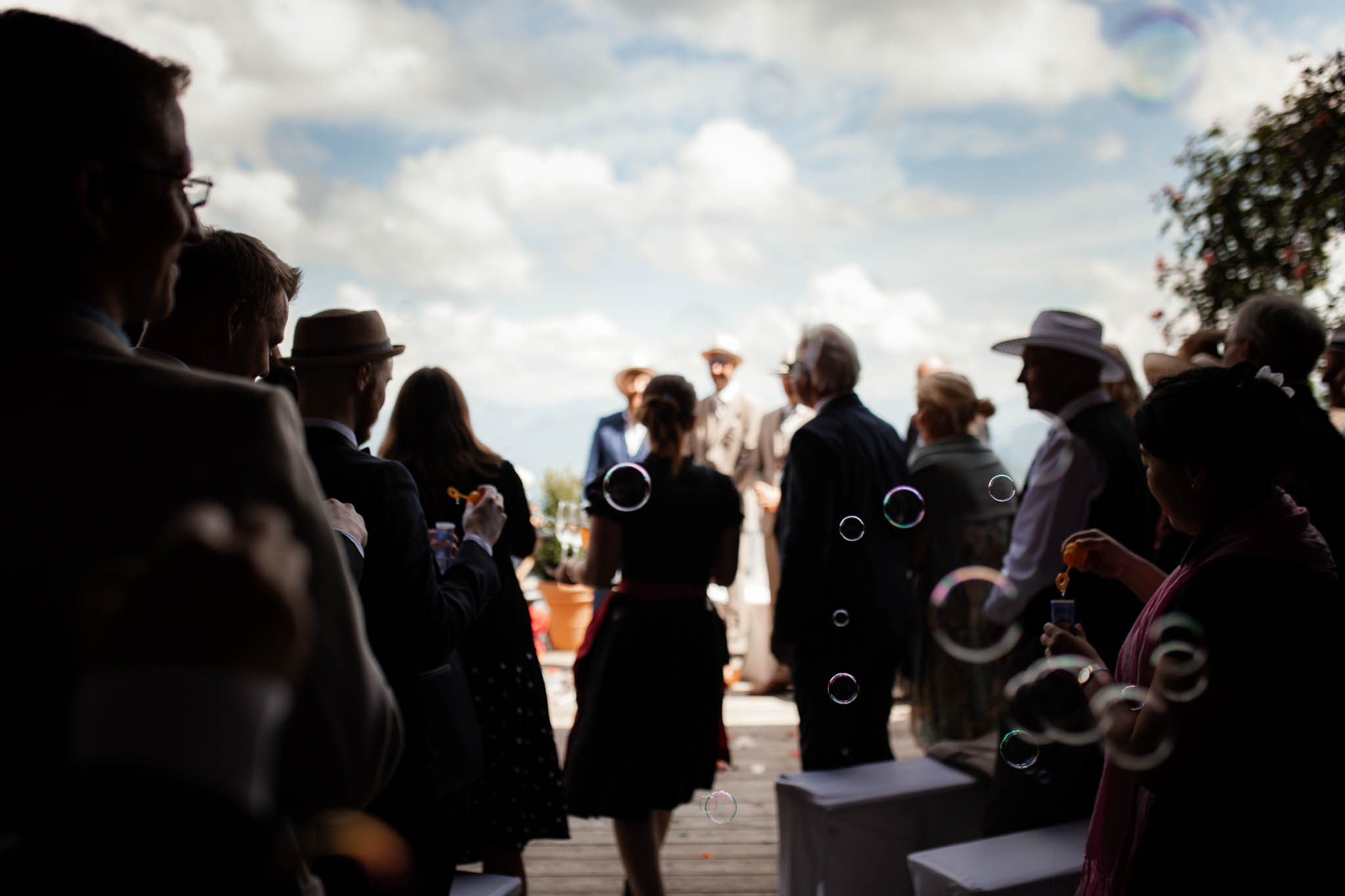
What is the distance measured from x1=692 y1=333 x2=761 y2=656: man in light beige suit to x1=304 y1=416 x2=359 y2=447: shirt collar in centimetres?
465

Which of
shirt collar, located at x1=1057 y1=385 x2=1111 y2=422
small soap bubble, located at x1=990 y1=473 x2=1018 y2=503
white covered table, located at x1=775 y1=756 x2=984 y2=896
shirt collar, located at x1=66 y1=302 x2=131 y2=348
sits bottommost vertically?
white covered table, located at x1=775 y1=756 x2=984 y2=896

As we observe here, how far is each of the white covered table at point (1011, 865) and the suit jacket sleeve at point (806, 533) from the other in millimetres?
995

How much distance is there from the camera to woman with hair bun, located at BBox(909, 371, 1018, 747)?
3816 millimetres

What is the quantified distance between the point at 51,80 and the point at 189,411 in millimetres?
323

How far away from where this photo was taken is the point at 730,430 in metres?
6.60

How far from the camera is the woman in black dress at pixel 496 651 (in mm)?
2727

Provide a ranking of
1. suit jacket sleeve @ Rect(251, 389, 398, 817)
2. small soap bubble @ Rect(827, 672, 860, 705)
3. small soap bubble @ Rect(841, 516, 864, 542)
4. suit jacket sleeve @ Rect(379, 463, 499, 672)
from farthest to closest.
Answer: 1. small soap bubble @ Rect(841, 516, 864, 542)
2. small soap bubble @ Rect(827, 672, 860, 705)
3. suit jacket sleeve @ Rect(379, 463, 499, 672)
4. suit jacket sleeve @ Rect(251, 389, 398, 817)

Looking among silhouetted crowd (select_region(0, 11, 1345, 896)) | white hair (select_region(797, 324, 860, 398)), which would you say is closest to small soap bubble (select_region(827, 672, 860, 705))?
silhouetted crowd (select_region(0, 11, 1345, 896))

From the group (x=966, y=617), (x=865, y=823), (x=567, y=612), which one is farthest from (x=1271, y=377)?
(x=567, y=612)

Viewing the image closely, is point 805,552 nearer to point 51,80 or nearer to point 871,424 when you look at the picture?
point 871,424

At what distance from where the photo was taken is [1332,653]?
4.69 feet

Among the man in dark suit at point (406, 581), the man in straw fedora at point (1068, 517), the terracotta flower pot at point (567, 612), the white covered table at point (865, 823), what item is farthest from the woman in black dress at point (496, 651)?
the terracotta flower pot at point (567, 612)

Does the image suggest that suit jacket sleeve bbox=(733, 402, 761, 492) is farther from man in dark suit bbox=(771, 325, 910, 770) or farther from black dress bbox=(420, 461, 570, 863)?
black dress bbox=(420, 461, 570, 863)

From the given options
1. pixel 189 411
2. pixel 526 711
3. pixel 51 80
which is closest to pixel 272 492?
pixel 189 411
